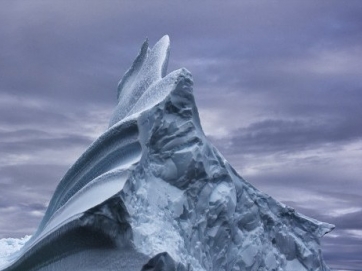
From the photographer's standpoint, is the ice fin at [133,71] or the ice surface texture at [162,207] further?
the ice fin at [133,71]

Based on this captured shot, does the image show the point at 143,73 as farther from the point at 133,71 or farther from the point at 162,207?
the point at 162,207

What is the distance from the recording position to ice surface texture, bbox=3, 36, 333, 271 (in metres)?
8.16

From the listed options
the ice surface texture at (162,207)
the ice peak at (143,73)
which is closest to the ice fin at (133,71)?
the ice peak at (143,73)

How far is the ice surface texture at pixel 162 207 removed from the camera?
26.8 feet

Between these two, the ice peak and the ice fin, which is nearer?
the ice peak

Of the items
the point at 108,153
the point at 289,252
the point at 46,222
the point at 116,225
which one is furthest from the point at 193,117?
the point at 46,222

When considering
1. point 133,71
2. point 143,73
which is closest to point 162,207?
point 143,73

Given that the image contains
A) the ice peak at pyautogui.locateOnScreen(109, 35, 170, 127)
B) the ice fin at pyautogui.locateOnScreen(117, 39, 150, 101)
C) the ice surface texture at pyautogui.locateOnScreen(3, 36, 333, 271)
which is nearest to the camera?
the ice surface texture at pyautogui.locateOnScreen(3, 36, 333, 271)

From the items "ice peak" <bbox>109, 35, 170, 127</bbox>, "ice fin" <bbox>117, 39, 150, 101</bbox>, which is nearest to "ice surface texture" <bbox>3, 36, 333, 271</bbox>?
"ice peak" <bbox>109, 35, 170, 127</bbox>

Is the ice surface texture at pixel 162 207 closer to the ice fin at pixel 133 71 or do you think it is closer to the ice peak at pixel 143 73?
the ice peak at pixel 143 73

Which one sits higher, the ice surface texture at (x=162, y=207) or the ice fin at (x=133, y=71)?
the ice fin at (x=133, y=71)

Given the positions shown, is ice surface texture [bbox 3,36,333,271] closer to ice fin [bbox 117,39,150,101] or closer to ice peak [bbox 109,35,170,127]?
ice peak [bbox 109,35,170,127]

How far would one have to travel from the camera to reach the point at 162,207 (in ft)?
28.4

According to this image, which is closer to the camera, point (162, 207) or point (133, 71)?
point (162, 207)
